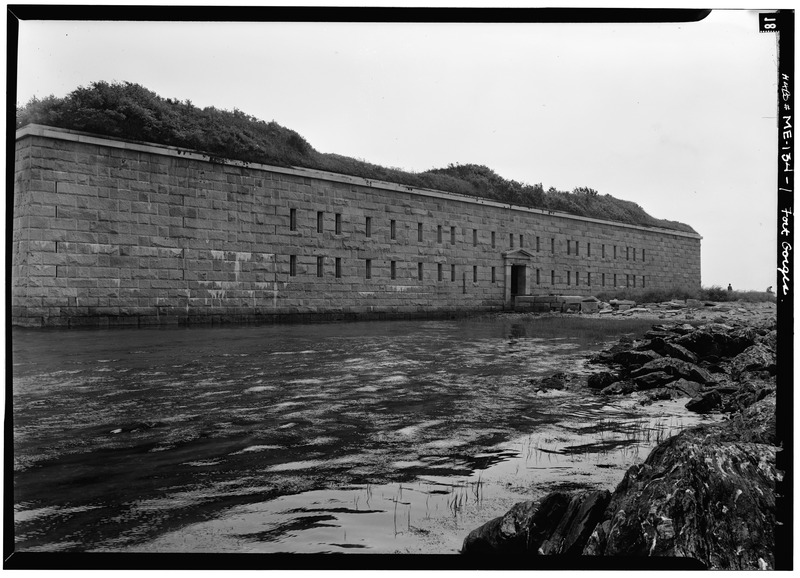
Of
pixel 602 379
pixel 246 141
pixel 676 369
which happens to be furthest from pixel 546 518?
pixel 246 141

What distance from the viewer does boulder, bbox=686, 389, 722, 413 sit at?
5988mm

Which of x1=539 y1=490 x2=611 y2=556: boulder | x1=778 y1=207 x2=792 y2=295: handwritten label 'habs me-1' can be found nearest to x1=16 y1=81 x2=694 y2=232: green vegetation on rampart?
x1=778 y1=207 x2=792 y2=295: handwritten label 'habs me-1'

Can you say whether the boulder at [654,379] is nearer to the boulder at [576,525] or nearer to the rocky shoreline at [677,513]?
the rocky shoreline at [677,513]

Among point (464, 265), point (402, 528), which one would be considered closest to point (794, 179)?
point (402, 528)

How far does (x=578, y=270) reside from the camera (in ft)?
79.0

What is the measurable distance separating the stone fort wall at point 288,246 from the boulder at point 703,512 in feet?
30.2

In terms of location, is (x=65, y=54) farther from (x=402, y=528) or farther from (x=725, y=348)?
(x=725, y=348)

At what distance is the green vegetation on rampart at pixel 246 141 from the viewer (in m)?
7.96

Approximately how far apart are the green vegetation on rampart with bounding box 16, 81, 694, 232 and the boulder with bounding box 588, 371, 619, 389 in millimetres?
1957

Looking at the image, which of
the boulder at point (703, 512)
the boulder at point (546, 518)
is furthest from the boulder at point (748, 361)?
the boulder at point (546, 518)

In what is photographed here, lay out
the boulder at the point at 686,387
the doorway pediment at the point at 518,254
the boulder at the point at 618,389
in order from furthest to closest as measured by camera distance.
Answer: the doorway pediment at the point at 518,254 < the boulder at the point at 618,389 < the boulder at the point at 686,387

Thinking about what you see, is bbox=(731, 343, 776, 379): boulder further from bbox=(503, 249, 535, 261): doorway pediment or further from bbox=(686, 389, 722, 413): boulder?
bbox=(503, 249, 535, 261): doorway pediment

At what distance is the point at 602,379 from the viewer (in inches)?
295

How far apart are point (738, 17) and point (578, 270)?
849 inches
